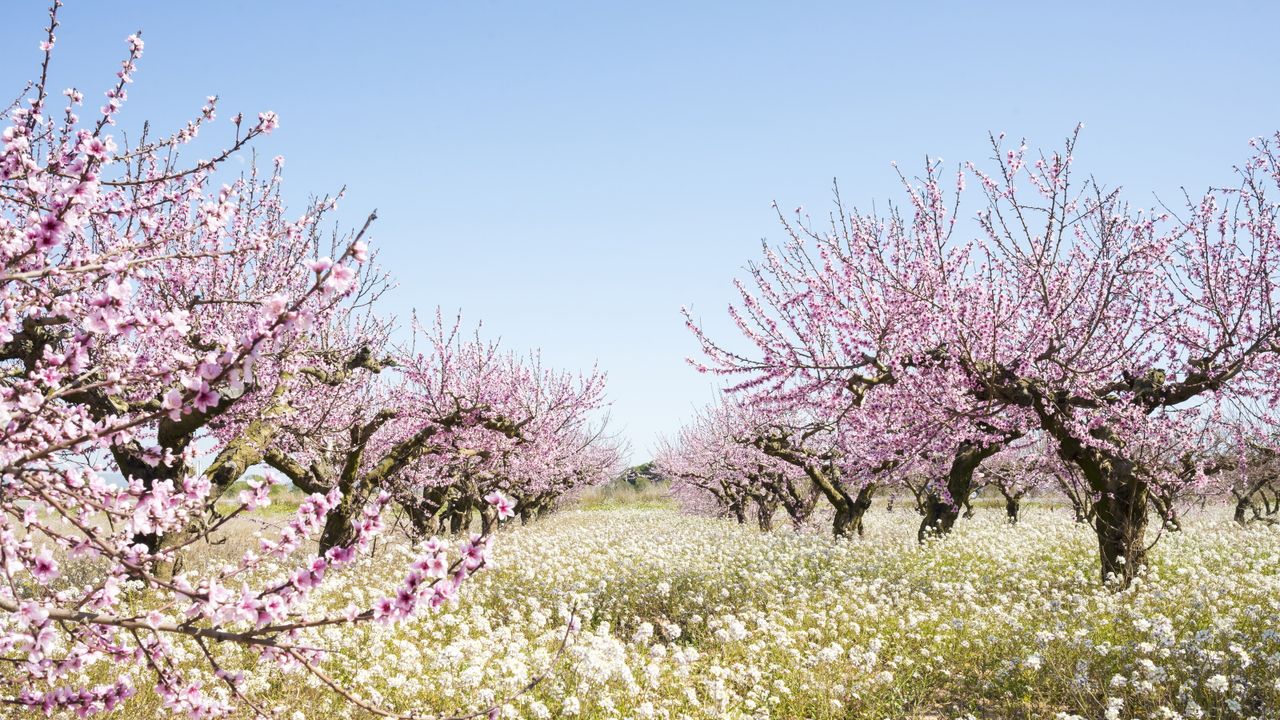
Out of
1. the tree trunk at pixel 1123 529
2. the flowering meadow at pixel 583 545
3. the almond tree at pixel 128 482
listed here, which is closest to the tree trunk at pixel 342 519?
the flowering meadow at pixel 583 545

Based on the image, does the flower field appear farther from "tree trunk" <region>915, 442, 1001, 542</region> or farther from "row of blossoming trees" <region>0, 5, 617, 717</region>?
"tree trunk" <region>915, 442, 1001, 542</region>

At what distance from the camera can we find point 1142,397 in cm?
1051

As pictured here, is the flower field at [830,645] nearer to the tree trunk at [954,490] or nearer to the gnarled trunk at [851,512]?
the tree trunk at [954,490]

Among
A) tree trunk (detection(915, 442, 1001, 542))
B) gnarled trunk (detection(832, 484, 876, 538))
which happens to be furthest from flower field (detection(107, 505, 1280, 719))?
gnarled trunk (detection(832, 484, 876, 538))

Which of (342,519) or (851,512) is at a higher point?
(851,512)

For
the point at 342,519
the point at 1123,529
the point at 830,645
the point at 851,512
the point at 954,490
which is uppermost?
the point at 954,490

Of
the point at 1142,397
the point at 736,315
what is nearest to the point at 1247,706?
the point at 1142,397

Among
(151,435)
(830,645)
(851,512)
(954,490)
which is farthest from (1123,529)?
(151,435)

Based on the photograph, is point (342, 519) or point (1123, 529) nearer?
point (1123, 529)

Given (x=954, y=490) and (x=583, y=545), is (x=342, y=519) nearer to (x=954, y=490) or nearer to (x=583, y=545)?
(x=583, y=545)

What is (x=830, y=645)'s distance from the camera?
28.0 feet

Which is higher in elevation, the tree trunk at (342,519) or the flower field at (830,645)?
the tree trunk at (342,519)

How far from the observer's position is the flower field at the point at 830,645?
271 inches

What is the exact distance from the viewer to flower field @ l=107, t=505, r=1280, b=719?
22.6 feet
